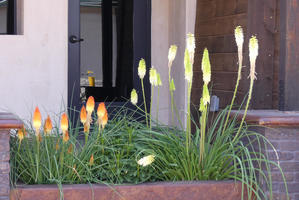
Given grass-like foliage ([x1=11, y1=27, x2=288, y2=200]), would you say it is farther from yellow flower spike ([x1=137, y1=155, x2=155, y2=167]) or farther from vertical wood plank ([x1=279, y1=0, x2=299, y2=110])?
vertical wood plank ([x1=279, y1=0, x2=299, y2=110])

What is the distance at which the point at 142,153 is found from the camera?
12.5 feet

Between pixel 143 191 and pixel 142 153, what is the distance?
0.26 meters

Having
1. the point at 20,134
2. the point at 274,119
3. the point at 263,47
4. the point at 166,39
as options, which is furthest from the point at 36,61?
the point at 274,119

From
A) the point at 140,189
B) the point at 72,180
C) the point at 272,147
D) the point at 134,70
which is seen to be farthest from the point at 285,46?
the point at 134,70

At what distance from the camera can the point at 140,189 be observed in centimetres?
365

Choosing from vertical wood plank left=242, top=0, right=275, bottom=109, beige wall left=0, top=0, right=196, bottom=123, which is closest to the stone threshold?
vertical wood plank left=242, top=0, right=275, bottom=109

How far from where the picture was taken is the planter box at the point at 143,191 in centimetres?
351

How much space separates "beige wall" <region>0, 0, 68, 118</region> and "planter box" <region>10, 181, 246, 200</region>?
2.69 m

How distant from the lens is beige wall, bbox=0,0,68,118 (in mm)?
6109

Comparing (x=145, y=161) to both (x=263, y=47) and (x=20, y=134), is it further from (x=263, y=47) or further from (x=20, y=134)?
(x=263, y=47)

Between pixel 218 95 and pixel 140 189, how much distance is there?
2.30 metres

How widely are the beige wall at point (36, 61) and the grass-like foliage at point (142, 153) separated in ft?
7.64

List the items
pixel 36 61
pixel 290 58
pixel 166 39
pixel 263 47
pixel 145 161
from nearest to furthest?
1. pixel 145 161
2. pixel 290 58
3. pixel 263 47
4. pixel 36 61
5. pixel 166 39

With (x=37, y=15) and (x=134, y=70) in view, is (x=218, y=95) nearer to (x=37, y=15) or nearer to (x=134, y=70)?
(x=134, y=70)
